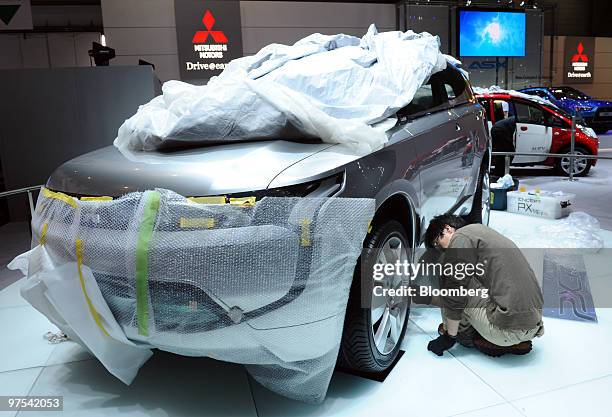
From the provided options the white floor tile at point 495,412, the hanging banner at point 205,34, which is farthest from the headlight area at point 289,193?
the hanging banner at point 205,34

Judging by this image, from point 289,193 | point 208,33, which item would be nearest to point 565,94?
point 208,33

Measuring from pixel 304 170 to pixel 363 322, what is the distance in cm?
68

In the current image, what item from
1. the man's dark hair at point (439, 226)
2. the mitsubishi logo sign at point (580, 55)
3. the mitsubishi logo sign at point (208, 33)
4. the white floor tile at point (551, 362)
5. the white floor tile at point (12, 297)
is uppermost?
the mitsubishi logo sign at point (208, 33)

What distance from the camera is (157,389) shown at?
2236 millimetres

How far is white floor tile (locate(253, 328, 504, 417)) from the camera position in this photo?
2.04 metres

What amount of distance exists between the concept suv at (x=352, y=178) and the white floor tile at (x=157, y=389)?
1.66 ft

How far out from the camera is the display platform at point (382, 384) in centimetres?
206

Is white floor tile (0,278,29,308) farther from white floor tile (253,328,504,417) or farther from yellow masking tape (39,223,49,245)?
white floor tile (253,328,504,417)

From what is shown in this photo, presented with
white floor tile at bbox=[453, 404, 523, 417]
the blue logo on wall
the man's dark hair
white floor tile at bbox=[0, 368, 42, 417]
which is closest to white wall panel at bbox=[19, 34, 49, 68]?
the blue logo on wall

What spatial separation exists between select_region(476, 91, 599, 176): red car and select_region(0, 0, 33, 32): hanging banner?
24.0ft

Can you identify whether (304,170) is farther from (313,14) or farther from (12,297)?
(313,14)

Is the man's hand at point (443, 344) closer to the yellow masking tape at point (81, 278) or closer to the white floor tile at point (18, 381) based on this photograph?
the yellow masking tape at point (81, 278)

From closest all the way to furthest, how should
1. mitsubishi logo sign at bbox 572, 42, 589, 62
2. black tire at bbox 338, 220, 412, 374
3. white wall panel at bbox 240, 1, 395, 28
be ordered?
1. black tire at bbox 338, 220, 412, 374
2. white wall panel at bbox 240, 1, 395, 28
3. mitsubishi logo sign at bbox 572, 42, 589, 62

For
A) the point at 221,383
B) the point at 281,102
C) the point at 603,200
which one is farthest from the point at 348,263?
the point at 603,200
